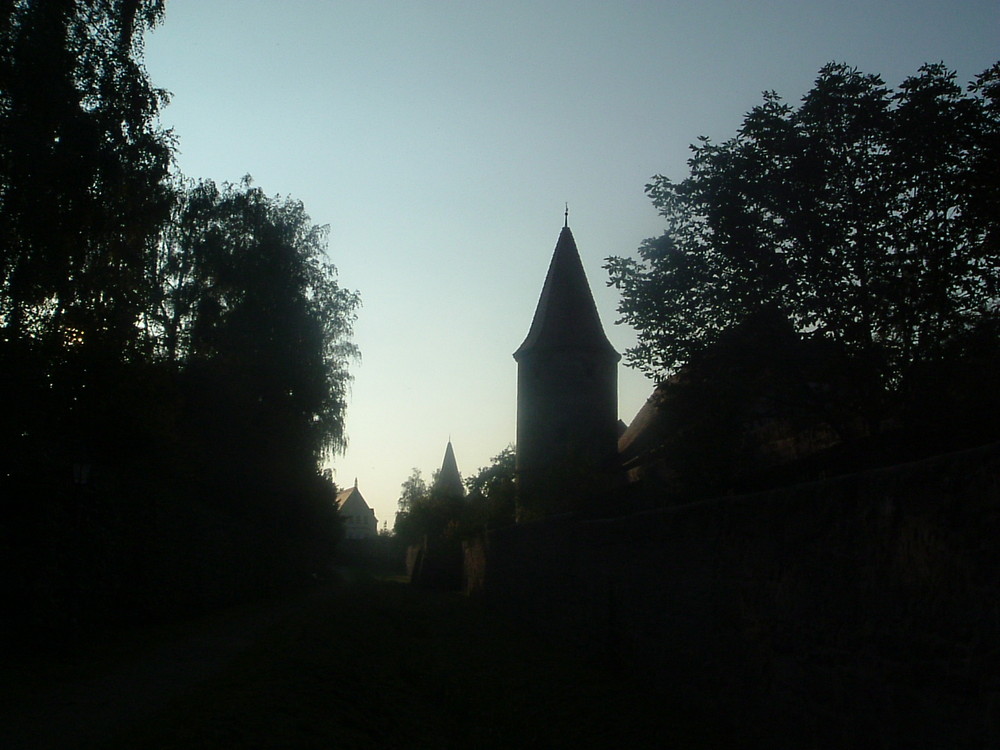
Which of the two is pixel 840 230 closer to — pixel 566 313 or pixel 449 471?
pixel 566 313

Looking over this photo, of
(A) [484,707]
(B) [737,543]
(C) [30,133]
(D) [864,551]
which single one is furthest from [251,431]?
(D) [864,551]

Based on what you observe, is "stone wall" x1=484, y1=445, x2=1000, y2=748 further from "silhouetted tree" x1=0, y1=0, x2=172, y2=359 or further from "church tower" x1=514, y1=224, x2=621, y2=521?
"church tower" x1=514, y1=224, x2=621, y2=521

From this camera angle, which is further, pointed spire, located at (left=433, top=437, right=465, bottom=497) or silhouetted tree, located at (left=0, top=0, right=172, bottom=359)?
pointed spire, located at (left=433, top=437, right=465, bottom=497)

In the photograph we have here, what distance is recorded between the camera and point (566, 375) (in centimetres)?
5609

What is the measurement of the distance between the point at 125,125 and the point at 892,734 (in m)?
16.3

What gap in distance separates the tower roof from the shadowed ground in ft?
135

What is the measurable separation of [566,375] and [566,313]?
3.63m

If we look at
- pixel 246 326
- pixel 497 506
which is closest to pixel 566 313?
pixel 497 506

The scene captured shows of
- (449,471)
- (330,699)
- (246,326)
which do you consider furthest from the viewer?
(449,471)

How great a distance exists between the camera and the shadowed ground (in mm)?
7504

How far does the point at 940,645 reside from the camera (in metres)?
5.17

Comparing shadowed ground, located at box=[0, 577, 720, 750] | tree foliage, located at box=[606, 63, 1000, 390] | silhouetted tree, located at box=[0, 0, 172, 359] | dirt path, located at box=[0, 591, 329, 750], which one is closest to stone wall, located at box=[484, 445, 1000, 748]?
shadowed ground, located at box=[0, 577, 720, 750]

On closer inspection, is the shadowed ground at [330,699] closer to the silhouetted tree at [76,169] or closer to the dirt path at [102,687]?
the dirt path at [102,687]

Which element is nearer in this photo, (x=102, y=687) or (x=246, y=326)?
(x=102, y=687)
